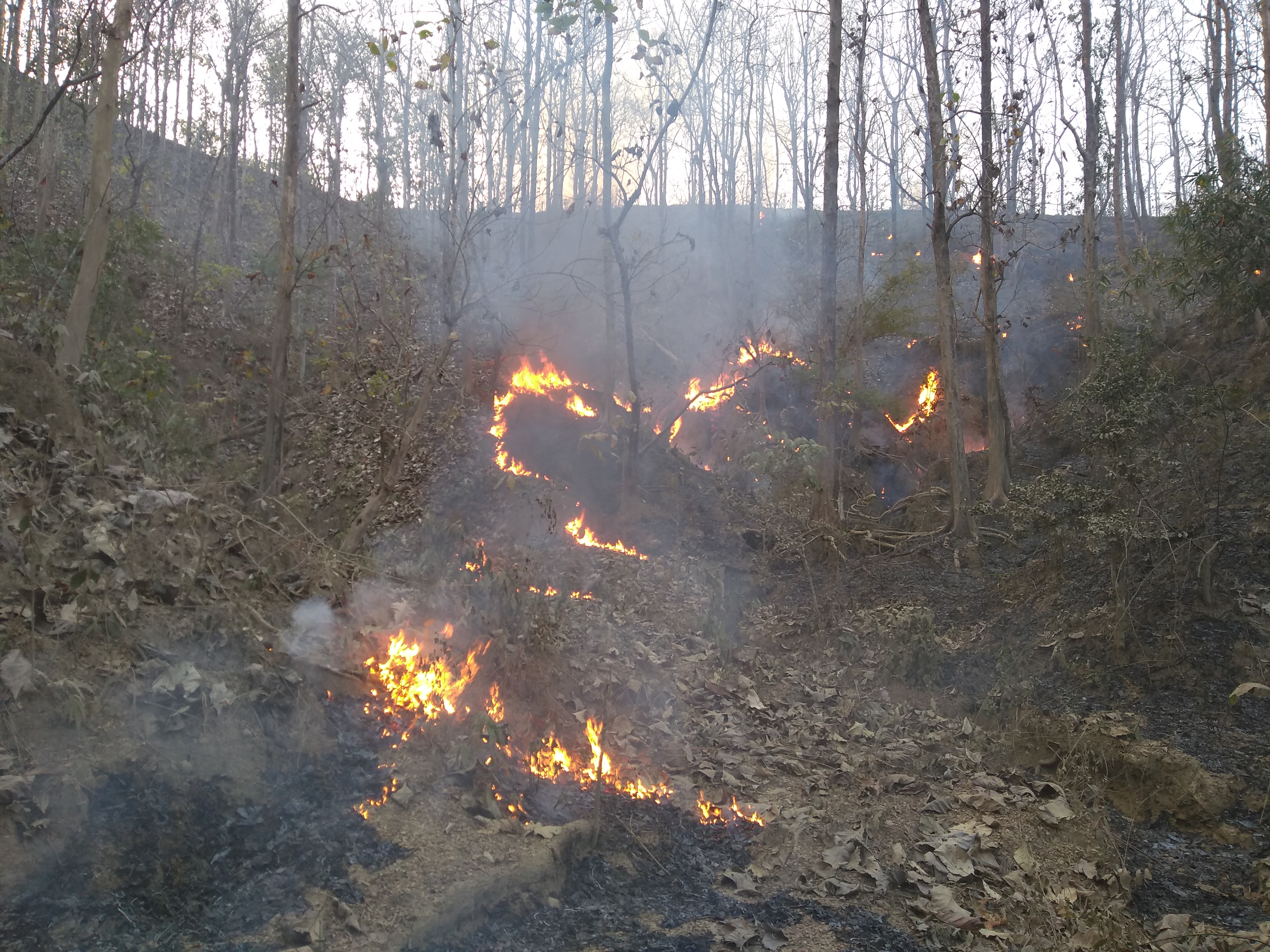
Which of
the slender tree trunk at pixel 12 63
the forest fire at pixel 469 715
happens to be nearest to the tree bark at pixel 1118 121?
the forest fire at pixel 469 715

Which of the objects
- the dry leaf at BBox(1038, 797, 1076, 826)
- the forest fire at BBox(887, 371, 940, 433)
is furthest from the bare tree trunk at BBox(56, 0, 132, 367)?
the forest fire at BBox(887, 371, 940, 433)

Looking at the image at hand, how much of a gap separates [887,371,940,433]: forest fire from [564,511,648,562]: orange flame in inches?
368

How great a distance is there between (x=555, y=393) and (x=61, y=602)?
9481 mm

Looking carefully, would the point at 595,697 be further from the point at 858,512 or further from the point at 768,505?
the point at 858,512

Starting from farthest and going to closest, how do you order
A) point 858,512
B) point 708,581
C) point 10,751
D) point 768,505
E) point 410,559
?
point 858,512
point 768,505
point 708,581
point 410,559
point 10,751

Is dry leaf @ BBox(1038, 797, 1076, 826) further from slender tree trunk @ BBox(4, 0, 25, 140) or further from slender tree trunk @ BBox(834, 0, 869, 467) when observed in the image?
slender tree trunk @ BBox(4, 0, 25, 140)

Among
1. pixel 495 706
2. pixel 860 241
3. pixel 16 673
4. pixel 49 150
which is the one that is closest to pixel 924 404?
pixel 860 241

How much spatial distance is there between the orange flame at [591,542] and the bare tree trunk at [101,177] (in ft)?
20.9

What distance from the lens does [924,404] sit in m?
18.5

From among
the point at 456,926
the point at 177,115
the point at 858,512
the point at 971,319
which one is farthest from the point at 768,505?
the point at 177,115

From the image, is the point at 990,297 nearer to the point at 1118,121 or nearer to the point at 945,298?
the point at 945,298

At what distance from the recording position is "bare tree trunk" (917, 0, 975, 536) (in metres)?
11.0

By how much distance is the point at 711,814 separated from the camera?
224 inches

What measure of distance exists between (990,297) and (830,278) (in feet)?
7.83
